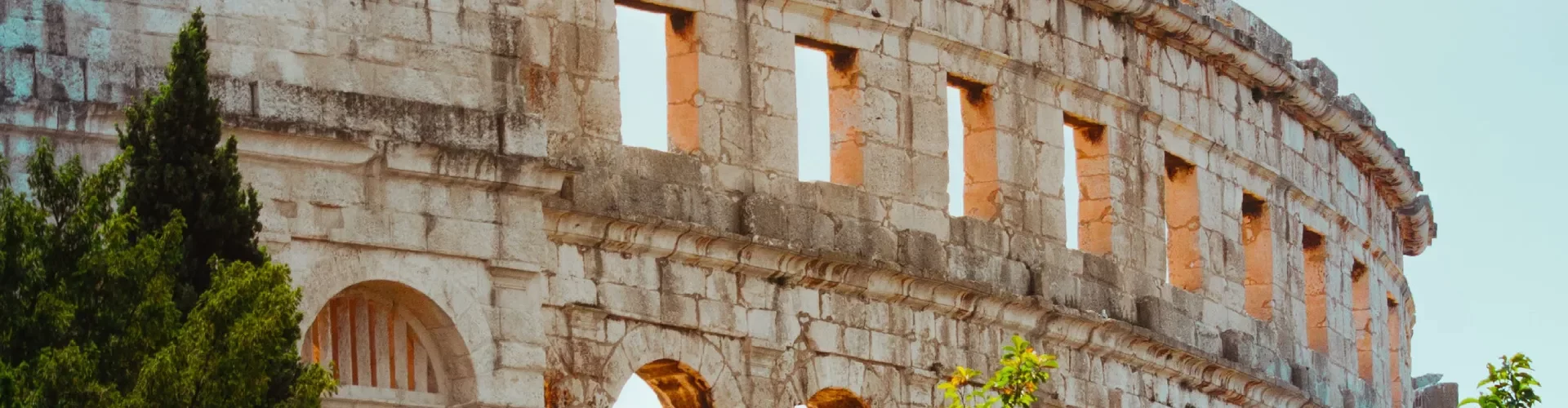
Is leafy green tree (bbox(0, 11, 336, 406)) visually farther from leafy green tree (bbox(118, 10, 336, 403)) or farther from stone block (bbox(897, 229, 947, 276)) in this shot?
stone block (bbox(897, 229, 947, 276))

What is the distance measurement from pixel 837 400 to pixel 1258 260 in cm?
664

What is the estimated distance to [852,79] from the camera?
22828 millimetres

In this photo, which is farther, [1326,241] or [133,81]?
[1326,241]

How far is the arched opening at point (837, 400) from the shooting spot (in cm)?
2220

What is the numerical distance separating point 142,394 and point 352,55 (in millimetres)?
4326

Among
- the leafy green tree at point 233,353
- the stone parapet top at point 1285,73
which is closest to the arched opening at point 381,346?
the leafy green tree at point 233,353

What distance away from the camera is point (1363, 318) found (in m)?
30.8

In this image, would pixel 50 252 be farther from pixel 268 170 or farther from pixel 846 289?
pixel 846 289

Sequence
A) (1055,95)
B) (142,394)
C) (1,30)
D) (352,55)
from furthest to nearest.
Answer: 1. (1055,95)
2. (352,55)
3. (1,30)
4. (142,394)

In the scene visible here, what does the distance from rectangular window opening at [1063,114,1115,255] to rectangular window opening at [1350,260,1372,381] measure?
19.7 ft

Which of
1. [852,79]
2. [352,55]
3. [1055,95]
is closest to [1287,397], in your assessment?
[1055,95]

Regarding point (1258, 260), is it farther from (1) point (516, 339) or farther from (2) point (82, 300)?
(2) point (82, 300)

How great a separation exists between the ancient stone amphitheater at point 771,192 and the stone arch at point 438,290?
0.8 inches

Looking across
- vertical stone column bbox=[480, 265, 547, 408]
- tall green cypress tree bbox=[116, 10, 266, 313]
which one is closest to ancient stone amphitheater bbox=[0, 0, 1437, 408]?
vertical stone column bbox=[480, 265, 547, 408]
